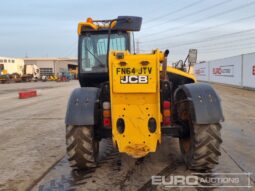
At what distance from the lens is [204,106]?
17.6 ft

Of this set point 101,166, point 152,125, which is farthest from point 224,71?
point 152,125

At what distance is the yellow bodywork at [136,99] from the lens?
5.15m

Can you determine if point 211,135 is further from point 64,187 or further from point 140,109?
point 64,187

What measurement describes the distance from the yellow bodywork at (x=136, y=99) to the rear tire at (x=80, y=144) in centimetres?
57

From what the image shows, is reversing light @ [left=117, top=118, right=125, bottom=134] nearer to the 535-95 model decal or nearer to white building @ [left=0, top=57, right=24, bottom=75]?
Answer: the 535-95 model decal

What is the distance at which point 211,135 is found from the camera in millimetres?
5406

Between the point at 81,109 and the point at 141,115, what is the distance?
3.31 feet

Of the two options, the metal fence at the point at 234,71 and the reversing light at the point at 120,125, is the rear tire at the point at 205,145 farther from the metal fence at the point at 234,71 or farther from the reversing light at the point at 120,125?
the metal fence at the point at 234,71

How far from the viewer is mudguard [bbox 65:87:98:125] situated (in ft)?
17.9

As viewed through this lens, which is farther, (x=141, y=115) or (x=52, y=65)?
(x=52, y=65)

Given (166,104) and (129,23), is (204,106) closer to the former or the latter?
(166,104)

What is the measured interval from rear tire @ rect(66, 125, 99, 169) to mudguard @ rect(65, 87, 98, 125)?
0.61ft

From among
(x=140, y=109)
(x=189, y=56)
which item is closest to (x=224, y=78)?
(x=189, y=56)

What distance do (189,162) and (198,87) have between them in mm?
1262
